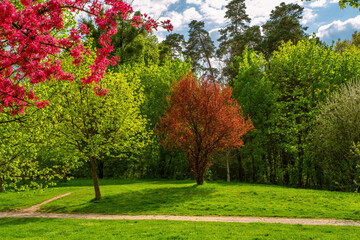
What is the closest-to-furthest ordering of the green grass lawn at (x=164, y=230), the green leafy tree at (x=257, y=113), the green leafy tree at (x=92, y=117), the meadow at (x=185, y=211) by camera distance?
1. the green grass lawn at (x=164, y=230)
2. the meadow at (x=185, y=211)
3. the green leafy tree at (x=92, y=117)
4. the green leafy tree at (x=257, y=113)

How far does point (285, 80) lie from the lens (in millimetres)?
32875

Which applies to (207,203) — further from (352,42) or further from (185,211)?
(352,42)

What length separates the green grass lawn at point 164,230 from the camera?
36.1ft

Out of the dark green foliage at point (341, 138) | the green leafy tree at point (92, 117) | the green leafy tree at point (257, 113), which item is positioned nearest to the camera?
the green leafy tree at point (92, 117)

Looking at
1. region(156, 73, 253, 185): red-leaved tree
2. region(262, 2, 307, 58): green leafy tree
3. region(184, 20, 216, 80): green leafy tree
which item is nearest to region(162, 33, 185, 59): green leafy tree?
region(184, 20, 216, 80): green leafy tree

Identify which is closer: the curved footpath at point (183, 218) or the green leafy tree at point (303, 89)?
the curved footpath at point (183, 218)

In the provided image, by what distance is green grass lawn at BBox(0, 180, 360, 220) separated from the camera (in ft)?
52.5

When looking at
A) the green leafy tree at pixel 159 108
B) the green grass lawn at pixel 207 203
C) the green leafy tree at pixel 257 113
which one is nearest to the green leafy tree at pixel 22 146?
the green grass lawn at pixel 207 203

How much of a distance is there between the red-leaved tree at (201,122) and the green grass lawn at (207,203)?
3.62m

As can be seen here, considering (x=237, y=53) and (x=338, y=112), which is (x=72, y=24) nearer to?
(x=338, y=112)

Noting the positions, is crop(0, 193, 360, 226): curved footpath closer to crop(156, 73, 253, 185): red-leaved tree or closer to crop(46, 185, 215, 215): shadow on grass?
crop(46, 185, 215, 215): shadow on grass

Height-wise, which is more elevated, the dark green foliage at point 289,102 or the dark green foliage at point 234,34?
the dark green foliage at point 234,34

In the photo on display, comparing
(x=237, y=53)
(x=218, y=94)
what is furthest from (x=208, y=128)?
(x=237, y=53)

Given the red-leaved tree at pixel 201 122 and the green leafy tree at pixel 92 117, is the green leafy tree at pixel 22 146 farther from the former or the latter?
the red-leaved tree at pixel 201 122
